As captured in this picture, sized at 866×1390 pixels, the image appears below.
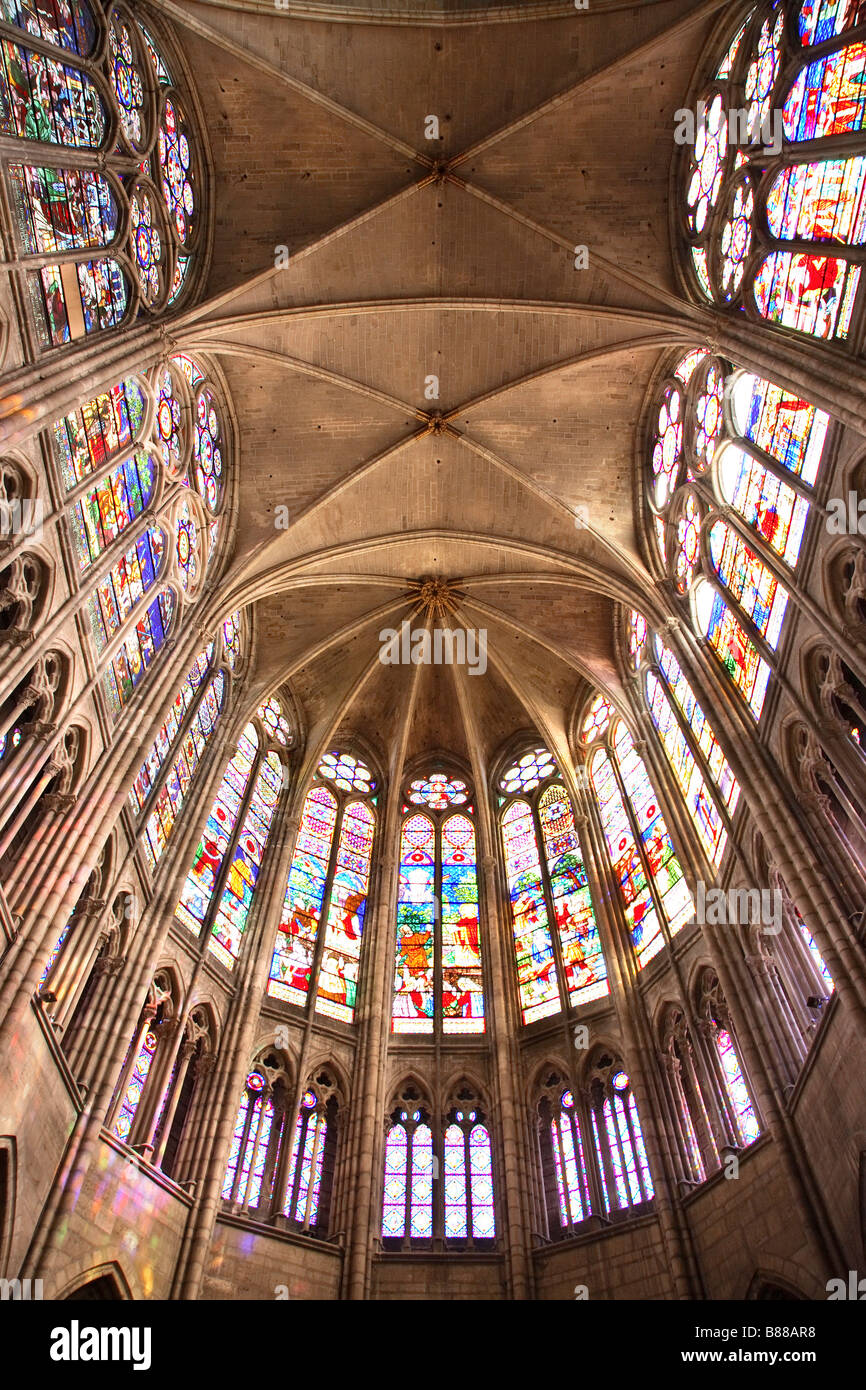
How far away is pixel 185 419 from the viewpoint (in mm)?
16500

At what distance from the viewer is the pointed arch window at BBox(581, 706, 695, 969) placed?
54.4ft

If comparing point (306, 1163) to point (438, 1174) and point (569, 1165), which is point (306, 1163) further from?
point (569, 1165)

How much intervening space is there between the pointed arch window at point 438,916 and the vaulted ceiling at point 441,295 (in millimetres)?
3070

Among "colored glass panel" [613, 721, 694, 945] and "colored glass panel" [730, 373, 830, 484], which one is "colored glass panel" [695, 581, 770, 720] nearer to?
"colored glass panel" [730, 373, 830, 484]

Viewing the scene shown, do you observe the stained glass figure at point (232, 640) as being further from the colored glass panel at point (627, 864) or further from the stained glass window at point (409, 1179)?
the stained glass window at point (409, 1179)

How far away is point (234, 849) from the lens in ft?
59.7

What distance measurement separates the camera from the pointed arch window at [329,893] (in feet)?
59.2

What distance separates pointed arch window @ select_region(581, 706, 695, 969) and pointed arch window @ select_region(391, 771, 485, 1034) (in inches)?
127

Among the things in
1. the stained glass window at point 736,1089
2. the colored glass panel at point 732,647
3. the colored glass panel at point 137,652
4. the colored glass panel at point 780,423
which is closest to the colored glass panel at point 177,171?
the colored glass panel at point 137,652

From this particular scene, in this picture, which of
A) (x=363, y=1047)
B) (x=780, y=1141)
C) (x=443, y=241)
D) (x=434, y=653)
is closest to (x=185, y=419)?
(x=443, y=241)

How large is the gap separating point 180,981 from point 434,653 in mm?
10211

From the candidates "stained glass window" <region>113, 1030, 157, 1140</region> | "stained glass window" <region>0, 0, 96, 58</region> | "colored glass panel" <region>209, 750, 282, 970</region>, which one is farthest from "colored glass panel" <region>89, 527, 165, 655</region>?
"stained glass window" <region>0, 0, 96, 58</region>

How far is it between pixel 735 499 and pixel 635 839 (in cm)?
673
